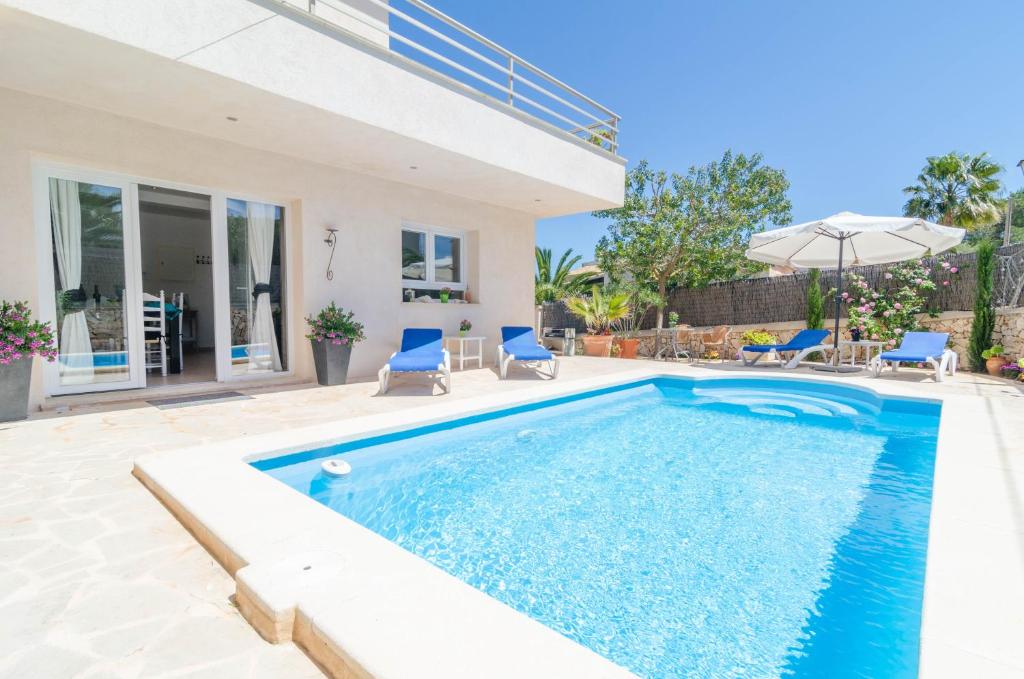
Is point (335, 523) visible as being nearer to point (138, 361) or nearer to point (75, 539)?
point (75, 539)

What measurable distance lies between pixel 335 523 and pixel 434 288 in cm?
792

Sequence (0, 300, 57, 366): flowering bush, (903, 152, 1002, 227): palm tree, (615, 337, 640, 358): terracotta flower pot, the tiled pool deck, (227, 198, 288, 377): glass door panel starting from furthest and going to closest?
(903, 152, 1002, 227): palm tree
(615, 337, 640, 358): terracotta flower pot
(227, 198, 288, 377): glass door panel
(0, 300, 57, 366): flowering bush
the tiled pool deck

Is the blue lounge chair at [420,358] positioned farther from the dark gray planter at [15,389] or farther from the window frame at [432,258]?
the dark gray planter at [15,389]

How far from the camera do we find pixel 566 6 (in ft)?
43.8

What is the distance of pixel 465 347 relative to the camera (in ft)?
35.1

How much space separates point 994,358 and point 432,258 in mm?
11612

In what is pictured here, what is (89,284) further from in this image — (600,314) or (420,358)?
(600,314)

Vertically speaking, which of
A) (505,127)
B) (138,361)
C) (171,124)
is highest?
(505,127)

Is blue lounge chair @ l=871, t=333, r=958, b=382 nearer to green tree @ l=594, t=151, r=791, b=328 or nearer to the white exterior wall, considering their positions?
green tree @ l=594, t=151, r=791, b=328

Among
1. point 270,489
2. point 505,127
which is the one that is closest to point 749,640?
point 270,489

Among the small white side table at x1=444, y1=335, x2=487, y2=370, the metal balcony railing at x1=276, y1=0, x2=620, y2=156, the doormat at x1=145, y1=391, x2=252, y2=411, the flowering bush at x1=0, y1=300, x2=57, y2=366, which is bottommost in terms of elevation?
the doormat at x1=145, y1=391, x2=252, y2=411

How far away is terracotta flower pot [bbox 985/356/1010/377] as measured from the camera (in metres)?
9.51

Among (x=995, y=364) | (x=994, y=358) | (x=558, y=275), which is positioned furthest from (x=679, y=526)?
(x=558, y=275)

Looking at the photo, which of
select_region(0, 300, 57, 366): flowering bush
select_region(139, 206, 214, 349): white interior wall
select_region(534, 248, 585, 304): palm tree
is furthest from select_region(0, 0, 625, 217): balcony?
select_region(534, 248, 585, 304): palm tree
